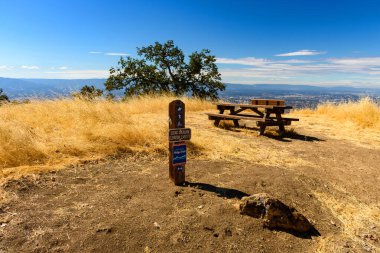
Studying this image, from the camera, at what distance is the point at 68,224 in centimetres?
299

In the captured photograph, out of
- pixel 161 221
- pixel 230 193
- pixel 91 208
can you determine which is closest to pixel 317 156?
pixel 230 193

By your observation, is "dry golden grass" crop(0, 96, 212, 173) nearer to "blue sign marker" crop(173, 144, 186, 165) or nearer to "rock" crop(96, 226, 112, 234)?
"blue sign marker" crop(173, 144, 186, 165)

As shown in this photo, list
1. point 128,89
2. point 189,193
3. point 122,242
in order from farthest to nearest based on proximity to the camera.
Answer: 1. point 128,89
2. point 189,193
3. point 122,242

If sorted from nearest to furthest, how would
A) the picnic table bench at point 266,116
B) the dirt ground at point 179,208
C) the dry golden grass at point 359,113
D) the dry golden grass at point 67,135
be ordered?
the dirt ground at point 179,208 < the dry golden grass at point 67,135 < the picnic table bench at point 266,116 < the dry golden grass at point 359,113

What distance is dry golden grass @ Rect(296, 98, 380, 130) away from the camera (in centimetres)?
984

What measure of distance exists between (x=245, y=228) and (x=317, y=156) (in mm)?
3602

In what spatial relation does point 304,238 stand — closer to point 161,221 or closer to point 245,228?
point 245,228

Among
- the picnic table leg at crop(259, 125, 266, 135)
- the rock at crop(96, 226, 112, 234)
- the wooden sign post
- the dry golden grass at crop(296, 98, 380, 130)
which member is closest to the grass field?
the picnic table leg at crop(259, 125, 266, 135)

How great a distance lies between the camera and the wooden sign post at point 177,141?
3.94 m

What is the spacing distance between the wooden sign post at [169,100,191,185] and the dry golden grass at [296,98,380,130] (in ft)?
25.8

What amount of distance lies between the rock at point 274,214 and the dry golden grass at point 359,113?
763 centimetres

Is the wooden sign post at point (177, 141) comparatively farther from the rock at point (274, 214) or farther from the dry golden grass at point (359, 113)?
the dry golden grass at point (359, 113)

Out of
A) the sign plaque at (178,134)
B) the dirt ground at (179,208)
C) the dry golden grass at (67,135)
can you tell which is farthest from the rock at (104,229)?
the dry golden grass at (67,135)

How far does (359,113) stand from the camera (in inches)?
412
